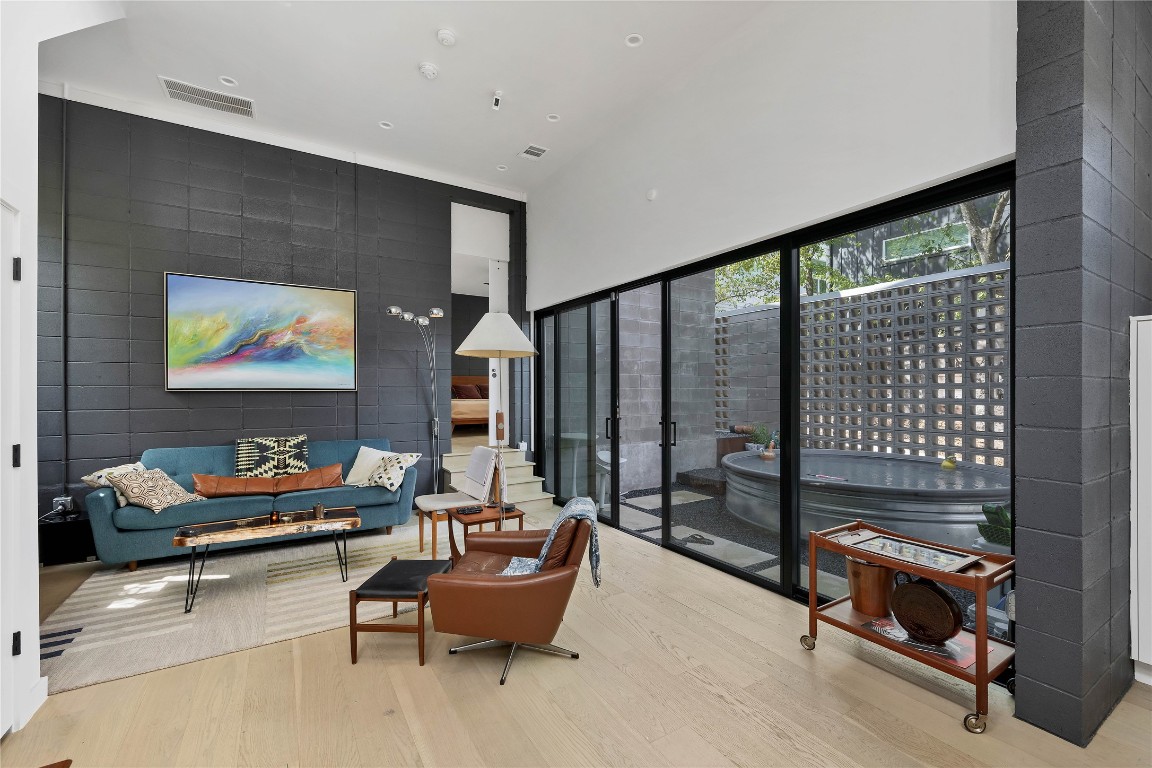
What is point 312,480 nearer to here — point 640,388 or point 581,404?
point 581,404

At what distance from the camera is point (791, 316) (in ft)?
10.8

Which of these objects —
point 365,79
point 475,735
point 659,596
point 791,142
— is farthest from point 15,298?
point 791,142

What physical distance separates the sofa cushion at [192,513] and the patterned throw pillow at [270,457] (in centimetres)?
53

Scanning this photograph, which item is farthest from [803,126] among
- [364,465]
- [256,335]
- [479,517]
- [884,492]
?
[256,335]

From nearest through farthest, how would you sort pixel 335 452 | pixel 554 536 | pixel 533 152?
pixel 554 536 → pixel 335 452 → pixel 533 152

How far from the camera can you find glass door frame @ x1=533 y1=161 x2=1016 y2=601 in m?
Result: 2.46

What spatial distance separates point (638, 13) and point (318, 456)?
14.9 ft

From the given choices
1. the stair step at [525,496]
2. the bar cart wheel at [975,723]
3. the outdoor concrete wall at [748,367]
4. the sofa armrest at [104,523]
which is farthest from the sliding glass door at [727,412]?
the sofa armrest at [104,523]

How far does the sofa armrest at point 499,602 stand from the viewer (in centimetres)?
234

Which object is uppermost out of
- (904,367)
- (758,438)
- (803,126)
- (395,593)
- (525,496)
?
(803,126)

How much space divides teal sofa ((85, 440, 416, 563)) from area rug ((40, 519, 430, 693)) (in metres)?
0.23


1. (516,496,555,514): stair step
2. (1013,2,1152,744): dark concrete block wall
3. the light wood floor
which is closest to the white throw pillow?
(516,496,555,514): stair step

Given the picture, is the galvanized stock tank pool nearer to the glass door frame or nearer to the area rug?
the glass door frame

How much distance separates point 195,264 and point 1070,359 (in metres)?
6.10
